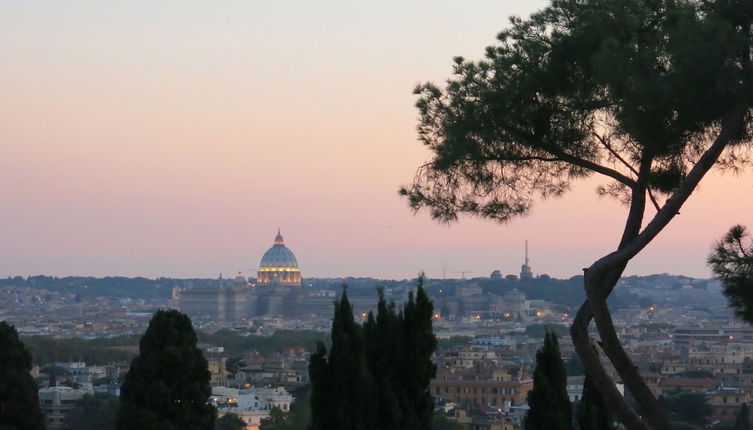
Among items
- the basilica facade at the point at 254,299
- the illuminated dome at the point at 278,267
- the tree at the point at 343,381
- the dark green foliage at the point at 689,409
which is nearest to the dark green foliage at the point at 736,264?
the tree at the point at 343,381

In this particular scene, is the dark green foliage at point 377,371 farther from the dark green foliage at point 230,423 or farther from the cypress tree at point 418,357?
the dark green foliage at point 230,423

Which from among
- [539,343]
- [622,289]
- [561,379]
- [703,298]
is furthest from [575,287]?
[561,379]

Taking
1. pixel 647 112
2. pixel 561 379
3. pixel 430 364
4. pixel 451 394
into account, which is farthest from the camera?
pixel 451 394

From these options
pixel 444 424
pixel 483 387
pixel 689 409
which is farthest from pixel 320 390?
pixel 483 387

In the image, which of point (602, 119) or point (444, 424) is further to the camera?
point (444, 424)

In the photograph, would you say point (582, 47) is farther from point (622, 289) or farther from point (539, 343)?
point (622, 289)

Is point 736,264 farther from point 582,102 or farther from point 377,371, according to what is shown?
point 377,371
